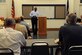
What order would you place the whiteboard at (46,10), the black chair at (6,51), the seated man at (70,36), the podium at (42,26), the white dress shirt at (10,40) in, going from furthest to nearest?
1. the whiteboard at (46,10)
2. the podium at (42,26)
3. the seated man at (70,36)
4. the white dress shirt at (10,40)
5. the black chair at (6,51)

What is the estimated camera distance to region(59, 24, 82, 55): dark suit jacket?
183 inches

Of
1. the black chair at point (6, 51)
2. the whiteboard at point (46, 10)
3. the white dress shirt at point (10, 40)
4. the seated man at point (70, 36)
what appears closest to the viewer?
the black chair at point (6, 51)

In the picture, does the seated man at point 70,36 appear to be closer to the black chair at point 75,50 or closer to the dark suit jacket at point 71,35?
the dark suit jacket at point 71,35

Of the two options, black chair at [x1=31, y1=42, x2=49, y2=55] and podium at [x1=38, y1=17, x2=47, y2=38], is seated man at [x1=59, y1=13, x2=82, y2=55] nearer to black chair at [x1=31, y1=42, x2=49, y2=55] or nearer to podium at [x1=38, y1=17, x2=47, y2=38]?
black chair at [x1=31, y1=42, x2=49, y2=55]

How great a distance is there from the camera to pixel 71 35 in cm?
466

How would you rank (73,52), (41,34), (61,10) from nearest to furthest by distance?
(73,52) < (41,34) < (61,10)

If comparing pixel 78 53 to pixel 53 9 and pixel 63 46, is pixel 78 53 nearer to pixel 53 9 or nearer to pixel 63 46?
pixel 63 46

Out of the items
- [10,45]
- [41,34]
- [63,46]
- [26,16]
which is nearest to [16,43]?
[10,45]

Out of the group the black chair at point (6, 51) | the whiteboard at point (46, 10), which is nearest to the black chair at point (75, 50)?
the black chair at point (6, 51)

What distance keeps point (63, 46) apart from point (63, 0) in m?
13.5

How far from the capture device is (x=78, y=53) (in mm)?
4199

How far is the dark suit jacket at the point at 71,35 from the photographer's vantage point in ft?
15.2

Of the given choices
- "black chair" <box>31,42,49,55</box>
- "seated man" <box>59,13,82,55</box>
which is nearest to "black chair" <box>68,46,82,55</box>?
"seated man" <box>59,13,82,55</box>

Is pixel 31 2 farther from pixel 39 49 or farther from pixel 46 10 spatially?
pixel 39 49
